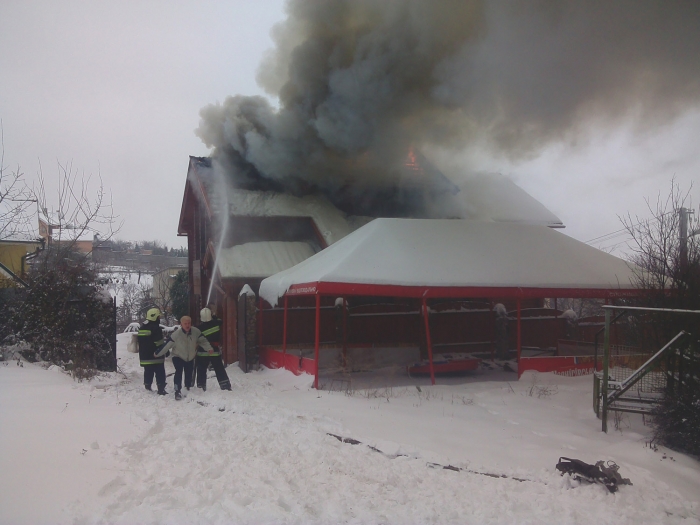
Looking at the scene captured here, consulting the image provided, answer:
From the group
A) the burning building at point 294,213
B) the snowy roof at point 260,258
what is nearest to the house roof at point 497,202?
the burning building at point 294,213

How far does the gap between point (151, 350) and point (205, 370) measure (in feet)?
3.36

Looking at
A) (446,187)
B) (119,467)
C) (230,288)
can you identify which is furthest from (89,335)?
(446,187)

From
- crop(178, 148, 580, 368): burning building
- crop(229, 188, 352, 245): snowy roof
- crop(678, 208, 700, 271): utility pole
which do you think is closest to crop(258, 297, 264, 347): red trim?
crop(178, 148, 580, 368): burning building

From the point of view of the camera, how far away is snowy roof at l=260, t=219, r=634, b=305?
392 inches

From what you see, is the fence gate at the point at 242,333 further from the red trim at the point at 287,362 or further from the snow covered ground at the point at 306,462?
the snow covered ground at the point at 306,462

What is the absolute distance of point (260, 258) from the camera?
15555mm

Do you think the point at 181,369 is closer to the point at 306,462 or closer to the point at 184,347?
the point at 184,347

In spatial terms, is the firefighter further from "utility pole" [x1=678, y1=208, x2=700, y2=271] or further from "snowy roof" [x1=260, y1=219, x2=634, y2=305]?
"utility pole" [x1=678, y1=208, x2=700, y2=271]

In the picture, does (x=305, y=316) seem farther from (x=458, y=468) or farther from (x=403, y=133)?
(x=458, y=468)

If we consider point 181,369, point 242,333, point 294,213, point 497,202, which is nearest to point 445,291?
point 181,369

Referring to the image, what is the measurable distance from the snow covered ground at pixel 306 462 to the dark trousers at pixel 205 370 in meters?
1.21

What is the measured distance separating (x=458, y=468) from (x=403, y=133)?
12.6 meters

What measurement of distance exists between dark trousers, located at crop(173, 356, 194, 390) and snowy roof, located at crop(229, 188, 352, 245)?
7172mm

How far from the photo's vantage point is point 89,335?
34.4 feet
